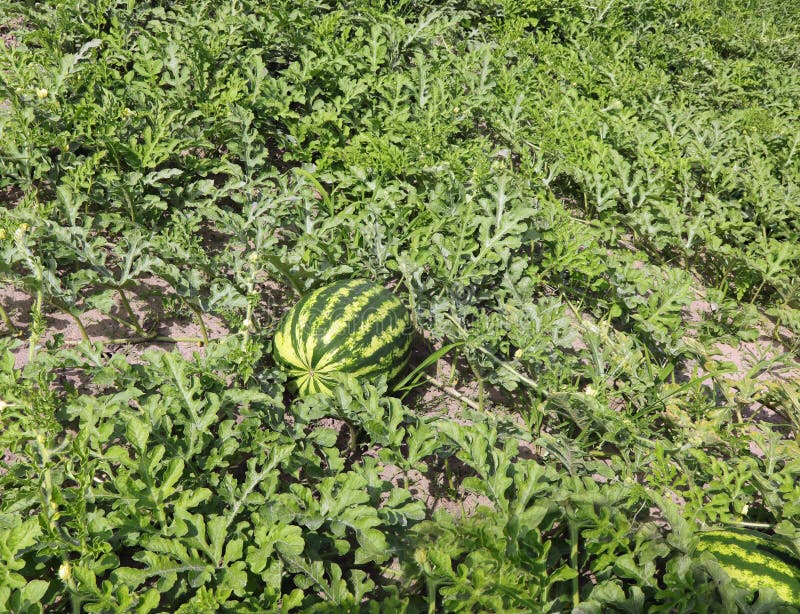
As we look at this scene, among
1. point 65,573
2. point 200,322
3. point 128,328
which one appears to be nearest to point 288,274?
point 200,322

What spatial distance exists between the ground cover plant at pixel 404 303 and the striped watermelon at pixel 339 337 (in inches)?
5.9

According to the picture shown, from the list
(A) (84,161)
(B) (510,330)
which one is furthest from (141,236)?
(B) (510,330)

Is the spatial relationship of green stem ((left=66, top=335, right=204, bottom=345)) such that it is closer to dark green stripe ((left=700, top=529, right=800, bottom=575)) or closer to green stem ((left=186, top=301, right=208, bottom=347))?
green stem ((left=186, top=301, right=208, bottom=347))

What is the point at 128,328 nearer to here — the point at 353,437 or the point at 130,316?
the point at 130,316

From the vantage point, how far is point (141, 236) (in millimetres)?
3232

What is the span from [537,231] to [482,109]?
1.63 metres

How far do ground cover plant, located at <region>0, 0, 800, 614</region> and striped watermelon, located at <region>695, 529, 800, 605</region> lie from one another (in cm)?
7

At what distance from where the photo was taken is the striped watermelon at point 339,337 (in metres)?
3.04

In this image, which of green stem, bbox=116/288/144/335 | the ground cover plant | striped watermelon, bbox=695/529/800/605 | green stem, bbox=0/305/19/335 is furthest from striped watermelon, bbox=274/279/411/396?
striped watermelon, bbox=695/529/800/605

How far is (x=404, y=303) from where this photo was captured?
372cm

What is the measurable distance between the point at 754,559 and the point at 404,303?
2187 millimetres

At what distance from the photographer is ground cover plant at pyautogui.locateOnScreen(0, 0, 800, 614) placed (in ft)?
7.50

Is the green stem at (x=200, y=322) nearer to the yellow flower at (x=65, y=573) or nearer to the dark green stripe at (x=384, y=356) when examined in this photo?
the dark green stripe at (x=384, y=356)

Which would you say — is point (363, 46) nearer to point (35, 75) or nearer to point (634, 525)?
point (35, 75)
